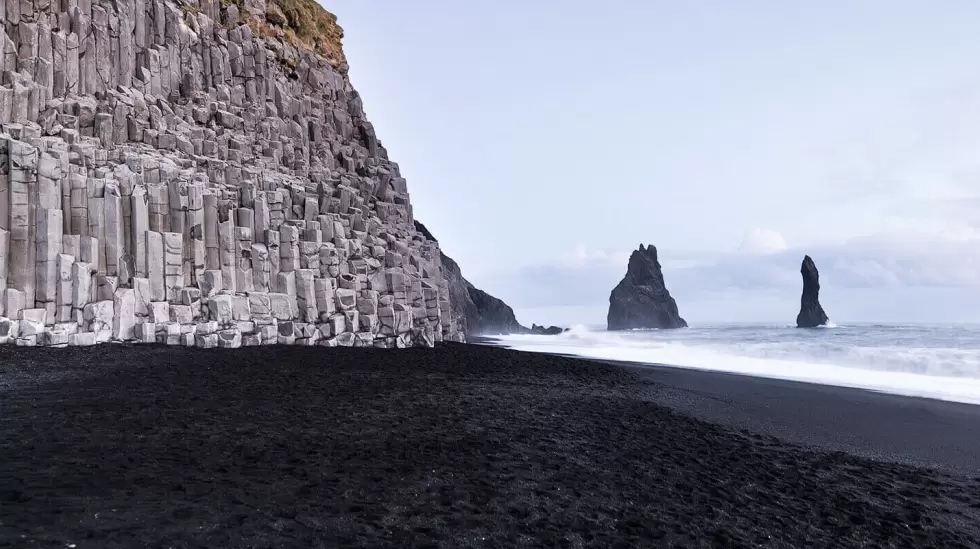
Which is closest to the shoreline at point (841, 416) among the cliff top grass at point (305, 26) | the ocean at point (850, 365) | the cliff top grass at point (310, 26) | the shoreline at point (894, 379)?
the shoreline at point (894, 379)

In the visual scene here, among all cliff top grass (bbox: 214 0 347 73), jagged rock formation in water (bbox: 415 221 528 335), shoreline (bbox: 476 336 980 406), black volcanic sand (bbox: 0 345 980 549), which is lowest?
shoreline (bbox: 476 336 980 406)

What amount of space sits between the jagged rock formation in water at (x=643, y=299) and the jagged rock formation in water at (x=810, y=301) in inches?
871

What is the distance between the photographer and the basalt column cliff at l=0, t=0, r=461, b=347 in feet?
63.1

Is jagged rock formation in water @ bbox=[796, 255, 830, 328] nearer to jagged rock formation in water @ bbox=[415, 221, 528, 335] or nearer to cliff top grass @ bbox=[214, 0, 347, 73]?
jagged rock formation in water @ bbox=[415, 221, 528, 335]

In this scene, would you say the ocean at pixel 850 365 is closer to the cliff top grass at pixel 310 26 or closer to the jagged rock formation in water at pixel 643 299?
the cliff top grass at pixel 310 26

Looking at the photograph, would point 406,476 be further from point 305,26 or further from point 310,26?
point 310,26

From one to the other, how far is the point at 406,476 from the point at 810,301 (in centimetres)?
9623

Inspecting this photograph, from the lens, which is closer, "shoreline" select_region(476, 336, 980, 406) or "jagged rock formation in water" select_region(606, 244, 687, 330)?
"shoreline" select_region(476, 336, 980, 406)

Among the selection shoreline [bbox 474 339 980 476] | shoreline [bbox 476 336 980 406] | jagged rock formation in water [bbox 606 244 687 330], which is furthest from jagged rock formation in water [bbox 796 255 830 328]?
shoreline [bbox 474 339 980 476]

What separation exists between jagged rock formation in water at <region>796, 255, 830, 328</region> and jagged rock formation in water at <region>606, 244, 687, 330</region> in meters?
22.1

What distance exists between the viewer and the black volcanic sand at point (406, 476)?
5.49m

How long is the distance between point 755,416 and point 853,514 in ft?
23.6

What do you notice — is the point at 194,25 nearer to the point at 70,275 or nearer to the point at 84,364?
the point at 70,275

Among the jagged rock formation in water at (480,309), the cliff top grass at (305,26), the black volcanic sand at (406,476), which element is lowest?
the black volcanic sand at (406,476)
